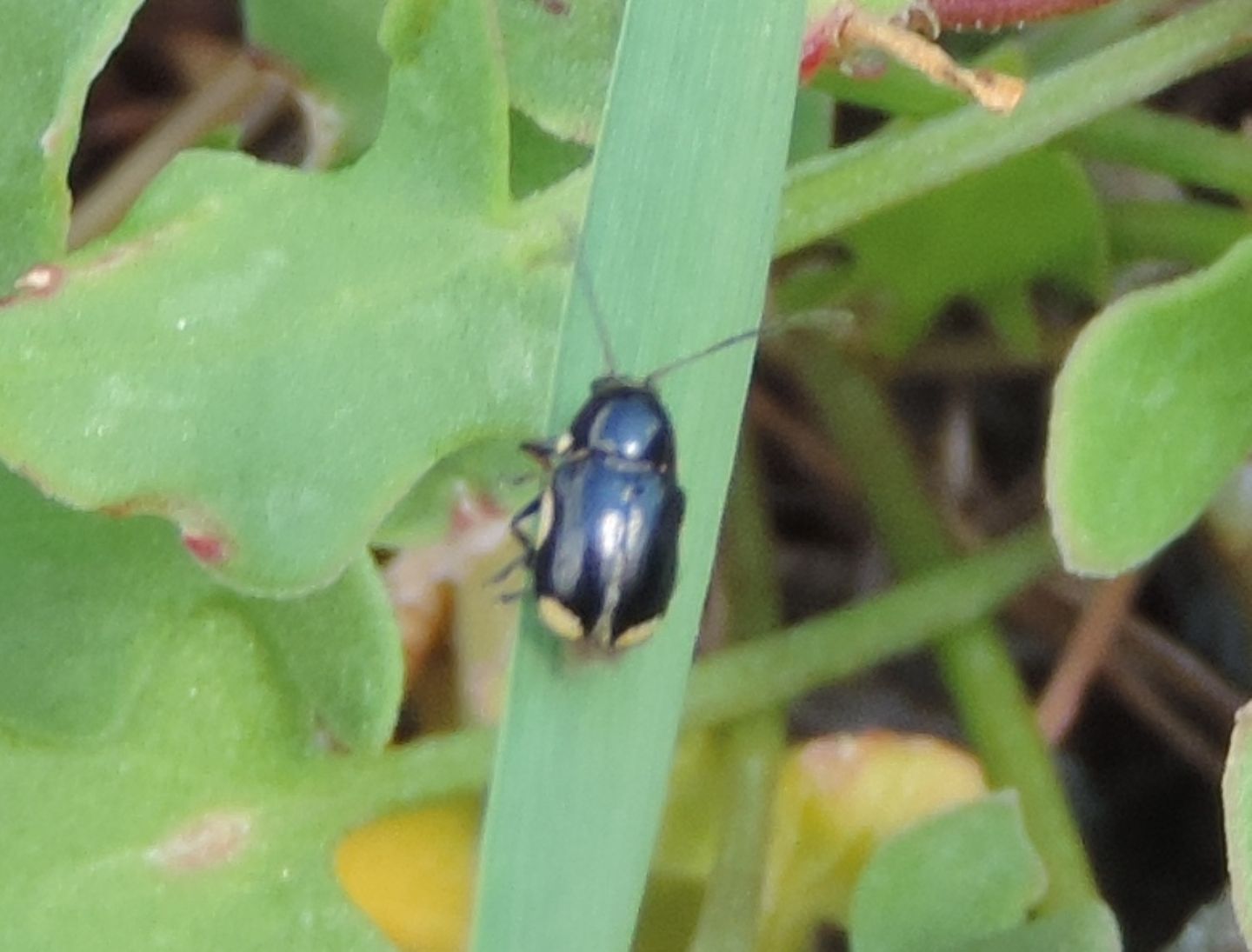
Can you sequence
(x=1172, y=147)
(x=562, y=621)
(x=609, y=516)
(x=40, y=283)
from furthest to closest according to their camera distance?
(x=1172, y=147) → (x=609, y=516) → (x=562, y=621) → (x=40, y=283)

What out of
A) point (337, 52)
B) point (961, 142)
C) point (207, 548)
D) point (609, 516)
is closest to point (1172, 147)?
point (961, 142)

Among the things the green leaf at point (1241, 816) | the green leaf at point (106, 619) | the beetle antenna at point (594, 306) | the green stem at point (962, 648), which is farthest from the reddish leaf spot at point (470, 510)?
the green leaf at point (1241, 816)

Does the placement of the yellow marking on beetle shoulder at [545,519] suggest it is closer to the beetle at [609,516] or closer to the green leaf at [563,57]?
the beetle at [609,516]

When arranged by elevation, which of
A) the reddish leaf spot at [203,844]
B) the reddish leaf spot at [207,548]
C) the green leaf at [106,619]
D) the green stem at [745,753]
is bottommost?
the green stem at [745,753]

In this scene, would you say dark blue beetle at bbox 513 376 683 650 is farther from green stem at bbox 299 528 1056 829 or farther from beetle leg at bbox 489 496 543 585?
green stem at bbox 299 528 1056 829

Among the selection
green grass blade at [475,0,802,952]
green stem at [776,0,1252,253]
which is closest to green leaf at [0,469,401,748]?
green grass blade at [475,0,802,952]

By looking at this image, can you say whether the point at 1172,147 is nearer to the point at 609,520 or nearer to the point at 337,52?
the point at 609,520
